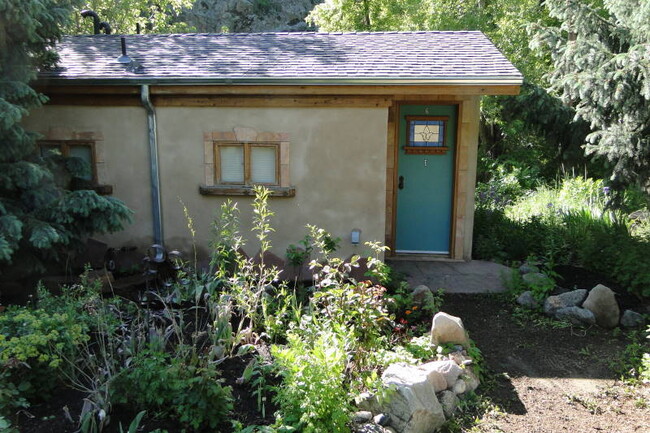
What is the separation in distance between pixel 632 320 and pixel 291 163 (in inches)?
162

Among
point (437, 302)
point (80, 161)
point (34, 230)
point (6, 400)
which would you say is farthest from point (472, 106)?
point (6, 400)

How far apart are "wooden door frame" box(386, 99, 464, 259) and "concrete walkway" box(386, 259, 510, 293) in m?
0.32

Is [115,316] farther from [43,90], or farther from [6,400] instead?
[43,90]

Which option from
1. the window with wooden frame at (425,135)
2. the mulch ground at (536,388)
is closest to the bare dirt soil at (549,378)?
the mulch ground at (536,388)

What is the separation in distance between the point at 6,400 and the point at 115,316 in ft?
4.49

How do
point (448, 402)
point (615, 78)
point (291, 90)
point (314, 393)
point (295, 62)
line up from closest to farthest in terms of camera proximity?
point (314, 393) < point (448, 402) < point (291, 90) < point (295, 62) < point (615, 78)

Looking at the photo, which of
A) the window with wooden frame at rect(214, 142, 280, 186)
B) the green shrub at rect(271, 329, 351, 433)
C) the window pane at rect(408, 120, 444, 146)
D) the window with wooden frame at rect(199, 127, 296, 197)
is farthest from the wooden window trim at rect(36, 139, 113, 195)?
the green shrub at rect(271, 329, 351, 433)

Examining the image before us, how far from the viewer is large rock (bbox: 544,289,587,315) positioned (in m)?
5.84

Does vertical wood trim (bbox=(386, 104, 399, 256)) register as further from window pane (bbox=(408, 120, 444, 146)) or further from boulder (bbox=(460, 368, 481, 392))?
boulder (bbox=(460, 368, 481, 392))

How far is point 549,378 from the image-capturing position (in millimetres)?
4598

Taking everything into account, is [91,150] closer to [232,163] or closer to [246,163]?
[232,163]

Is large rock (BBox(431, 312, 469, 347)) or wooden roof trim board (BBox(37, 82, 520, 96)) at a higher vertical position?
wooden roof trim board (BBox(37, 82, 520, 96))

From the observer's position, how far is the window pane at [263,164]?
669cm

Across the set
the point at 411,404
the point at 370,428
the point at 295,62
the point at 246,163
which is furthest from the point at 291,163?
the point at 370,428
